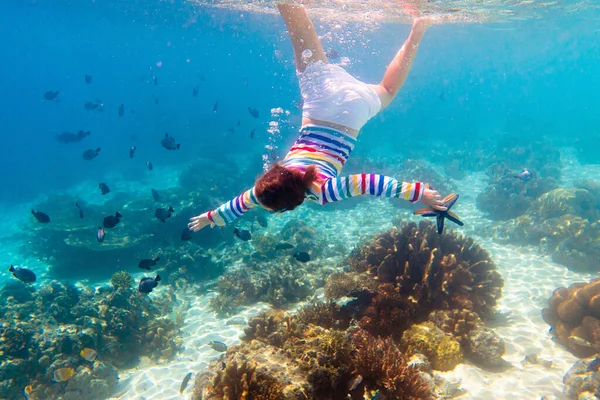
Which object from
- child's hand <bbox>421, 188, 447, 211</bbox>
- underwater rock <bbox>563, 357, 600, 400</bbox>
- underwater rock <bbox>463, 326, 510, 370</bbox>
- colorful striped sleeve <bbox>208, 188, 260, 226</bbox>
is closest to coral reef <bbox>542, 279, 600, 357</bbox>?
underwater rock <bbox>563, 357, 600, 400</bbox>

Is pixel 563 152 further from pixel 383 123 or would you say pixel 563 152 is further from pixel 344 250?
pixel 344 250

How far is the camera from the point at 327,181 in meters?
3.11

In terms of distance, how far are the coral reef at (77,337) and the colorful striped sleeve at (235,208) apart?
5955mm

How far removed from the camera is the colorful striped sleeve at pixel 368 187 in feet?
9.91

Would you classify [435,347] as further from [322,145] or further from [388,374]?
[322,145]

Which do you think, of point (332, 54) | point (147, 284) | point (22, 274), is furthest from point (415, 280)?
point (22, 274)

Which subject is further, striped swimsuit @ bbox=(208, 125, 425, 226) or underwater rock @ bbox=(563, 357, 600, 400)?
underwater rock @ bbox=(563, 357, 600, 400)

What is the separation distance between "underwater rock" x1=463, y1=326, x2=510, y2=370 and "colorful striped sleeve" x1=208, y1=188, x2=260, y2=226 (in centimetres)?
478

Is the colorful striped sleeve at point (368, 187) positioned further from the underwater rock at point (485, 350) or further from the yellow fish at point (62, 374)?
the yellow fish at point (62, 374)

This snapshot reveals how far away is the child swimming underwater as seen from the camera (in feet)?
9.93

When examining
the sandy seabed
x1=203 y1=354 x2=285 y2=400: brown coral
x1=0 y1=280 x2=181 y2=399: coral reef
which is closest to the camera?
x1=203 y1=354 x2=285 y2=400: brown coral

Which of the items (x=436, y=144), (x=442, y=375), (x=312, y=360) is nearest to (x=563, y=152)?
(x=436, y=144)

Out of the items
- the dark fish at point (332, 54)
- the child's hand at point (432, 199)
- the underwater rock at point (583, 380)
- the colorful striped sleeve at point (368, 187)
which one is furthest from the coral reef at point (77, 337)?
the dark fish at point (332, 54)

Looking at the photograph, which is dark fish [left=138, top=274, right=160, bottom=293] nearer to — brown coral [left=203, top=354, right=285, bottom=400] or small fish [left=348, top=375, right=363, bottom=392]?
brown coral [left=203, top=354, right=285, bottom=400]
